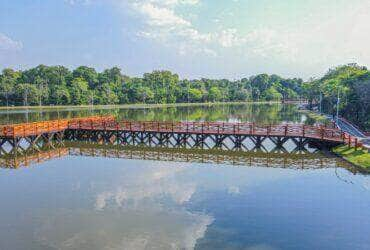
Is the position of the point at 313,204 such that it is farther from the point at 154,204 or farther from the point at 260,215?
the point at 154,204

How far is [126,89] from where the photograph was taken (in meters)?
146

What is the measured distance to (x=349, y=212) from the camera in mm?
19422

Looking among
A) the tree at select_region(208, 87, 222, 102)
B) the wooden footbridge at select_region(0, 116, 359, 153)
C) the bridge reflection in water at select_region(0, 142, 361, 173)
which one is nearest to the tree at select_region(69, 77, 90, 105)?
the tree at select_region(208, 87, 222, 102)

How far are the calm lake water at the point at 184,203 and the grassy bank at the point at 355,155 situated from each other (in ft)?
2.69

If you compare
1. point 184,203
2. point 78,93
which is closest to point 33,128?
point 184,203

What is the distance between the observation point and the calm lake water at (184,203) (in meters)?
16.2

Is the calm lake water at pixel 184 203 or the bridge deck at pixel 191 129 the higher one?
the bridge deck at pixel 191 129

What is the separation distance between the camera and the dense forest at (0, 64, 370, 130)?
107m

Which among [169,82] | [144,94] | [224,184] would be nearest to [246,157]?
[224,184]

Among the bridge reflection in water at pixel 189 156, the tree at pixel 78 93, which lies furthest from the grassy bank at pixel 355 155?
the tree at pixel 78 93

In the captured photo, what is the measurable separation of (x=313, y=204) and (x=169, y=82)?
152m

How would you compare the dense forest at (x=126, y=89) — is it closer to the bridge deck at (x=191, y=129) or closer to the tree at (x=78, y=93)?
the tree at (x=78, y=93)

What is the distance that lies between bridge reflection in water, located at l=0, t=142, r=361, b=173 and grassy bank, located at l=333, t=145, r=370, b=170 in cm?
58

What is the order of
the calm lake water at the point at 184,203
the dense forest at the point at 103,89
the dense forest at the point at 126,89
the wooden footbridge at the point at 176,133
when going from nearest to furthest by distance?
the calm lake water at the point at 184,203, the wooden footbridge at the point at 176,133, the dense forest at the point at 126,89, the dense forest at the point at 103,89
